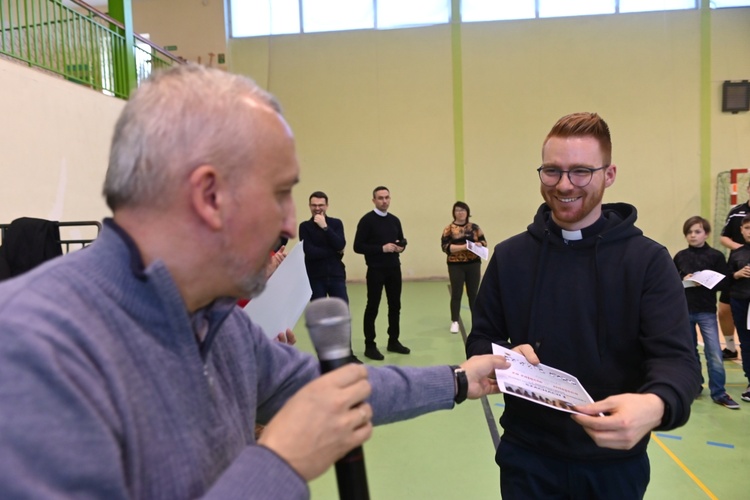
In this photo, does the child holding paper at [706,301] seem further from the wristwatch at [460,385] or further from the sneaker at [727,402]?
the wristwatch at [460,385]

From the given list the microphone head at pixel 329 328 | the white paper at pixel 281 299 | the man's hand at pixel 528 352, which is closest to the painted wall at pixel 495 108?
the white paper at pixel 281 299

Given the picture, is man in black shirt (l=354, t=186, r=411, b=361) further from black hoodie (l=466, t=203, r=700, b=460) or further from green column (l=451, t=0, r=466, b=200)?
green column (l=451, t=0, r=466, b=200)

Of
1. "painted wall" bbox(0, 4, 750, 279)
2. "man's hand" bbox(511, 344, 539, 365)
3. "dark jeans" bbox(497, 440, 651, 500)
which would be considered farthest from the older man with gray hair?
"painted wall" bbox(0, 4, 750, 279)

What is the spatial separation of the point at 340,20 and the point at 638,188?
717 cm

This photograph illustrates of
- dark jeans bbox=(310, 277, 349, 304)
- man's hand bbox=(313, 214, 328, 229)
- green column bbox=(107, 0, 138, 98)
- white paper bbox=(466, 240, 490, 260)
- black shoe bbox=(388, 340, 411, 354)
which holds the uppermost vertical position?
green column bbox=(107, 0, 138, 98)

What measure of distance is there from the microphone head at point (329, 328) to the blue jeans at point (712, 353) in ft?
13.8

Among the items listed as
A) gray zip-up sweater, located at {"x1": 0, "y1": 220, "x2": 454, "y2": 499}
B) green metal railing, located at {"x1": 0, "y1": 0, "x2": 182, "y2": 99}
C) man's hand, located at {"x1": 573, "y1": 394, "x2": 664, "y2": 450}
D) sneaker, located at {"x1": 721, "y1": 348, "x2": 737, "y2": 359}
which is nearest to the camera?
gray zip-up sweater, located at {"x1": 0, "y1": 220, "x2": 454, "y2": 499}

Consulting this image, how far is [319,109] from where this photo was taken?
11.0m

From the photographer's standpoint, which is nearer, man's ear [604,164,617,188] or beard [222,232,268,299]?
beard [222,232,268,299]

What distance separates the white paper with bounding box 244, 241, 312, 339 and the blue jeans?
11.4 ft

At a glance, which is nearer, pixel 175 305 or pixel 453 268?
pixel 175 305

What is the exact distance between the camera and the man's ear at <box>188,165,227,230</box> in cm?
77

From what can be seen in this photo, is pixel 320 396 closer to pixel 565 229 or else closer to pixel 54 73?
pixel 565 229

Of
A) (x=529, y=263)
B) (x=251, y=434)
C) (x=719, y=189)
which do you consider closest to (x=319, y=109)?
(x=719, y=189)
